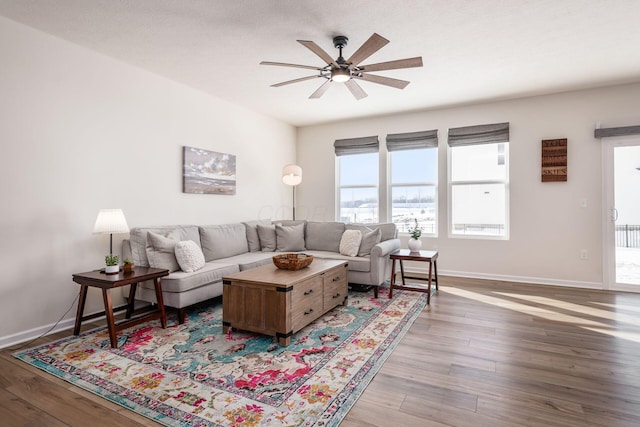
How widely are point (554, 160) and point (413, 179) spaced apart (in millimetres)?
1929

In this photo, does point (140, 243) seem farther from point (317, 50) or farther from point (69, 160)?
point (317, 50)

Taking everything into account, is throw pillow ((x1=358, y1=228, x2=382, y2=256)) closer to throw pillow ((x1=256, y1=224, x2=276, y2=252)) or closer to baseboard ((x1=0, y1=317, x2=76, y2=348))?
throw pillow ((x1=256, y1=224, x2=276, y2=252))

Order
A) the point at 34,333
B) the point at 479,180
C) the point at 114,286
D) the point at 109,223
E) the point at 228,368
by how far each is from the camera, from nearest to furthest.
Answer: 1. the point at 228,368
2. the point at 114,286
3. the point at 34,333
4. the point at 109,223
5. the point at 479,180

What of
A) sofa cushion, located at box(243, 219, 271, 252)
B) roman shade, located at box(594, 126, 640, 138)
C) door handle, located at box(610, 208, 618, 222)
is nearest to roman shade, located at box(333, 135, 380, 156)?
sofa cushion, located at box(243, 219, 271, 252)

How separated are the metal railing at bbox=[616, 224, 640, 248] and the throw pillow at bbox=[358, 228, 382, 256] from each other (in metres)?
3.06

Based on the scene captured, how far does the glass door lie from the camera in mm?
4254

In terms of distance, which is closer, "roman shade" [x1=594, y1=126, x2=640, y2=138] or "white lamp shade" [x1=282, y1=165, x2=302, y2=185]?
"roman shade" [x1=594, y1=126, x2=640, y2=138]

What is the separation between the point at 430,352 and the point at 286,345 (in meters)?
1.11

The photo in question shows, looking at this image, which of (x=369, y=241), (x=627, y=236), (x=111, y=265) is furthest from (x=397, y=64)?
(x=627, y=236)

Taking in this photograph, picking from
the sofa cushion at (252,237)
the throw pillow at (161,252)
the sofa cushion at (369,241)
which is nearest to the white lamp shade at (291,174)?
the sofa cushion at (252,237)

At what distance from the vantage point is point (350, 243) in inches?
175

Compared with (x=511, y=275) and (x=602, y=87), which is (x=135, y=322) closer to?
(x=511, y=275)

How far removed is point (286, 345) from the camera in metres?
2.66

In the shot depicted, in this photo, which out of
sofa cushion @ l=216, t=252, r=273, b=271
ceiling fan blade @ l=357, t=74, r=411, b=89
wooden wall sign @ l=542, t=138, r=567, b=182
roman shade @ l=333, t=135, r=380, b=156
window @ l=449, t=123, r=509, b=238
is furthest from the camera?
roman shade @ l=333, t=135, r=380, b=156
